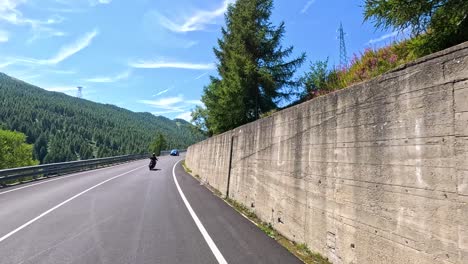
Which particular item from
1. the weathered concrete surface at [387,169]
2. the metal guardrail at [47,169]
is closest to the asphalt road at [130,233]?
the weathered concrete surface at [387,169]

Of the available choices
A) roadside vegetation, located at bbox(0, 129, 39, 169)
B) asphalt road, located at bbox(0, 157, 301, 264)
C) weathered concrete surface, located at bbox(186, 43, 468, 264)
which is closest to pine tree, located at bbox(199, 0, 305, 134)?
asphalt road, located at bbox(0, 157, 301, 264)

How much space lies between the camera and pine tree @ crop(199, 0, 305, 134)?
930 inches

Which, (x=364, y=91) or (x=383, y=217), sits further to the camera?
(x=364, y=91)

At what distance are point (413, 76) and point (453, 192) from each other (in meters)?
1.36

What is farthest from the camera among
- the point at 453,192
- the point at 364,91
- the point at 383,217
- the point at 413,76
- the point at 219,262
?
the point at 219,262

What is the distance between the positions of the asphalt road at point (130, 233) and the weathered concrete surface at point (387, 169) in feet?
3.54

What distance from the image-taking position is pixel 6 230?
29.0ft

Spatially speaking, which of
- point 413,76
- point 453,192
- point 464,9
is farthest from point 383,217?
point 464,9

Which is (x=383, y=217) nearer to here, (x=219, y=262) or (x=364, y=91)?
(x=364, y=91)

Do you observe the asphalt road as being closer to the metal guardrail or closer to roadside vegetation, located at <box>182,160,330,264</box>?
roadside vegetation, located at <box>182,160,330,264</box>

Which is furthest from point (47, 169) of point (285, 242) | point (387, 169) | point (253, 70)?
point (387, 169)

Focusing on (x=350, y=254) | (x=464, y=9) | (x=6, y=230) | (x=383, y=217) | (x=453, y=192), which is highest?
(x=464, y=9)

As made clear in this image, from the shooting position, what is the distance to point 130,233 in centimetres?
841

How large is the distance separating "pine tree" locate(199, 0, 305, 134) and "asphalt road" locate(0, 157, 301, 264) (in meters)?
11.2
